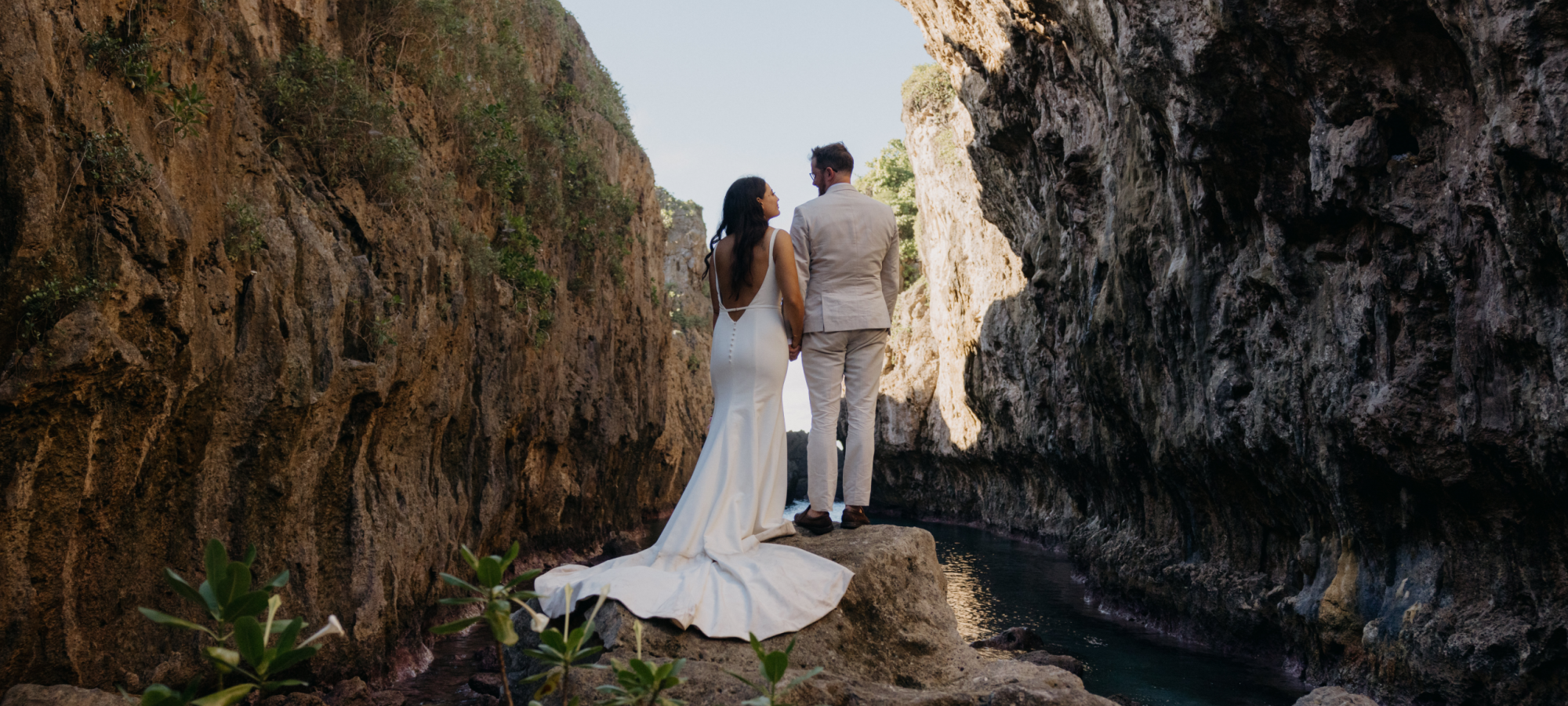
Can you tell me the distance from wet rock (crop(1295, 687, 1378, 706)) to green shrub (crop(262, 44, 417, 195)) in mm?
9431

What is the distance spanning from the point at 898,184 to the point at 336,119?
3697 cm

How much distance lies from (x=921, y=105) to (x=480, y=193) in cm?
2242

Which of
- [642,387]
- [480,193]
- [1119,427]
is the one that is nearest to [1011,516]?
[642,387]

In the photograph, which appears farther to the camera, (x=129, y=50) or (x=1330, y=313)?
(x=1330, y=313)

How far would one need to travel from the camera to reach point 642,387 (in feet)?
87.1

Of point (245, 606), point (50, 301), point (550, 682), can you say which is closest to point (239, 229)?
point (50, 301)

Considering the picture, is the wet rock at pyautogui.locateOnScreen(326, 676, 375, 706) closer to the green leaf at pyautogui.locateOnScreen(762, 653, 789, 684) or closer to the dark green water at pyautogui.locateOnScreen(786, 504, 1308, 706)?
the dark green water at pyautogui.locateOnScreen(786, 504, 1308, 706)

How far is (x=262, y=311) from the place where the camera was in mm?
7988

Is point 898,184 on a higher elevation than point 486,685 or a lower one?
higher

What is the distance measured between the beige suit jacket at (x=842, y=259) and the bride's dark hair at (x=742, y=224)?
0.37m

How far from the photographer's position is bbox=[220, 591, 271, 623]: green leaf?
1.55 metres

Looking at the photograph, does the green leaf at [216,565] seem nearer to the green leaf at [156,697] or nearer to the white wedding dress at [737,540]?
the green leaf at [156,697]

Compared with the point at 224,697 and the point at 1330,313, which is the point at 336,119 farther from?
the point at 1330,313

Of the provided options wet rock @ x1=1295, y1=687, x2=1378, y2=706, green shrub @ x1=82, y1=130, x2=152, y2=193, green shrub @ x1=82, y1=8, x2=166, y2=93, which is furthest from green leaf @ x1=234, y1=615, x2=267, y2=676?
green shrub @ x1=82, y1=8, x2=166, y2=93
